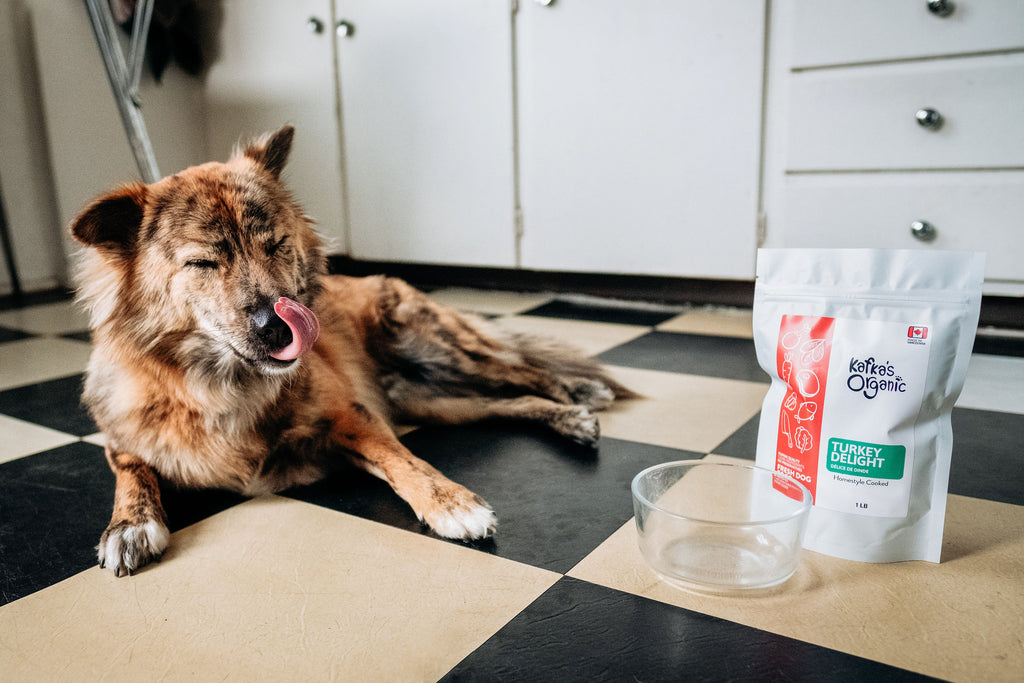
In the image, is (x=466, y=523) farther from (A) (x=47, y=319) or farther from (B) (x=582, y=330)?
(A) (x=47, y=319)

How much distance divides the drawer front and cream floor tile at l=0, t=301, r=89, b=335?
7.89 ft

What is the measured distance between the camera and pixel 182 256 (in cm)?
114

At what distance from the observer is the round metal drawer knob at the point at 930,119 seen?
207 cm

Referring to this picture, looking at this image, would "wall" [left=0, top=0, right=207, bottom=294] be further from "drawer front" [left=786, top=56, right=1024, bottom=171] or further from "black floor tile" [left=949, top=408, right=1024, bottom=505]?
Answer: "black floor tile" [left=949, top=408, right=1024, bottom=505]

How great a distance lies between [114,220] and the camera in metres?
1.14

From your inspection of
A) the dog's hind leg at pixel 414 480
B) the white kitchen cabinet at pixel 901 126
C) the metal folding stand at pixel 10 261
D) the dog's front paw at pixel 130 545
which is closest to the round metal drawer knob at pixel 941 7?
the white kitchen cabinet at pixel 901 126

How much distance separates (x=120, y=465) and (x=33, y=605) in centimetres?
29

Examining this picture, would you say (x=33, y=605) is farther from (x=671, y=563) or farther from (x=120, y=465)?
(x=671, y=563)

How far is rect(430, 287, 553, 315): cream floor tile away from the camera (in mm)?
2787

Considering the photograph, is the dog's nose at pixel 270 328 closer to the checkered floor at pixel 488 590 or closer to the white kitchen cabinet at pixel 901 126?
the checkered floor at pixel 488 590

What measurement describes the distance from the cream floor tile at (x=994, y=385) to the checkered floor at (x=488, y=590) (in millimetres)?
85

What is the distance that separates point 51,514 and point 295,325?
20.0 inches

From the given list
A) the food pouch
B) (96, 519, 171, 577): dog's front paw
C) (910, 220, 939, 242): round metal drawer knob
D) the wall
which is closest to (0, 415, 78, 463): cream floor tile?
(96, 519, 171, 577): dog's front paw

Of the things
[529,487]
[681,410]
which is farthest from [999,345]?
[529,487]
